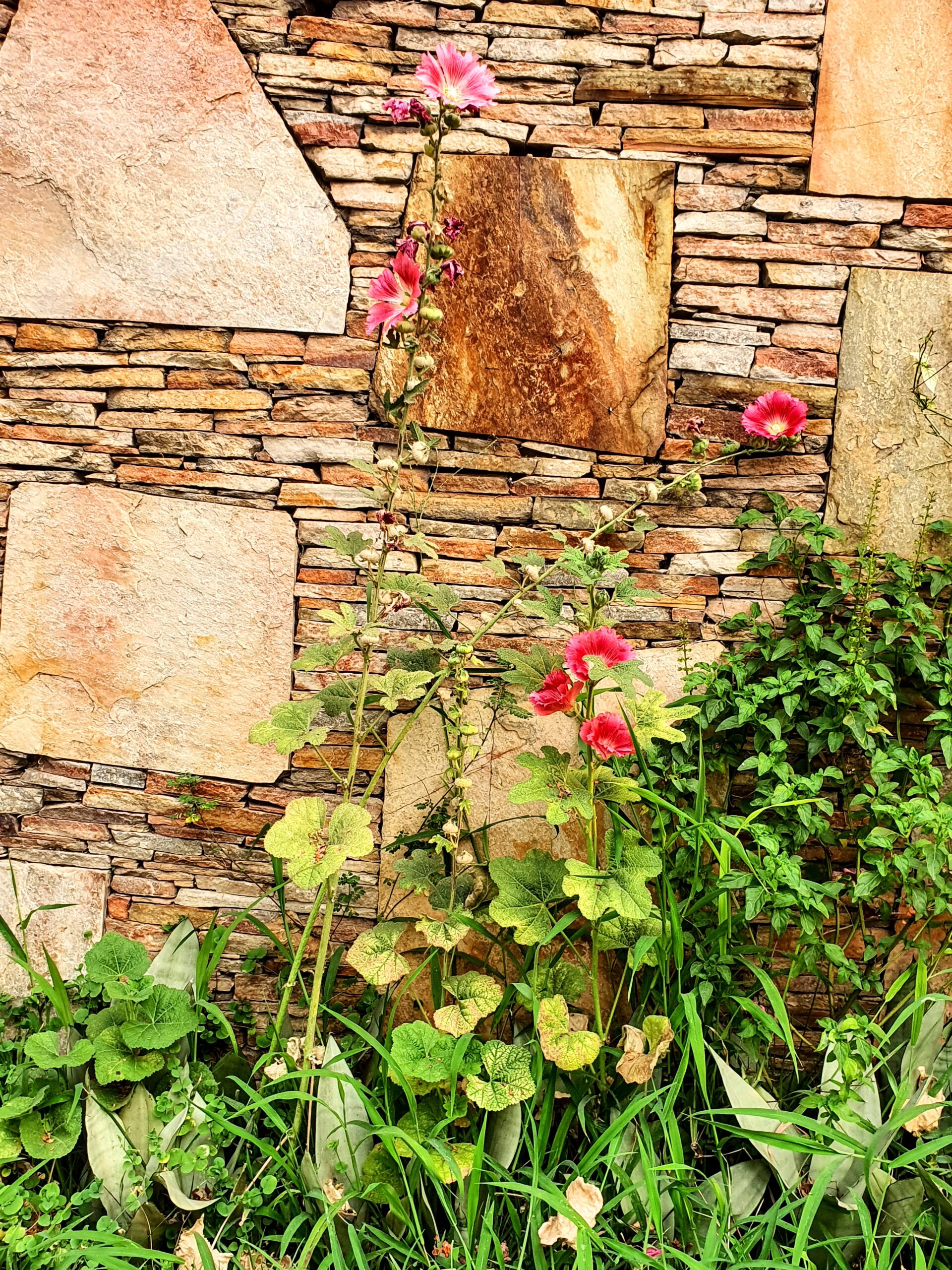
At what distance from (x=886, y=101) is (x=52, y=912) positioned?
100 inches

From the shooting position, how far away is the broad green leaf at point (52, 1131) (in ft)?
5.05

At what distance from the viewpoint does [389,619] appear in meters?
1.94

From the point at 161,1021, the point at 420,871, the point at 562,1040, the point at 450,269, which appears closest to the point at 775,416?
the point at 450,269

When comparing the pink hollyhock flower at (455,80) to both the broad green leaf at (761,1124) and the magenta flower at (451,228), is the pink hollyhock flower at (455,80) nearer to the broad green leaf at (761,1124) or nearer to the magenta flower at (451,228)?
the magenta flower at (451,228)

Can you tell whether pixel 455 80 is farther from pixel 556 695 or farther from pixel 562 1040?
pixel 562 1040

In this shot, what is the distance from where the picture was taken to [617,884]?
1489mm

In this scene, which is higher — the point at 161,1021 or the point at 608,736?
the point at 608,736

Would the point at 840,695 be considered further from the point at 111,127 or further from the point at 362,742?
the point at 111,127

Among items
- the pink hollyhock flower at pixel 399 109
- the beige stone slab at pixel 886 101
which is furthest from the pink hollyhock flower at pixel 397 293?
the beige stone slab at pixel 886 101

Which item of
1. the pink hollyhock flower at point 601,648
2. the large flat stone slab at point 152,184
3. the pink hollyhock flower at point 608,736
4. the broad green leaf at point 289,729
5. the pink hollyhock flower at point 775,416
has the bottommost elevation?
the broad green leaf at point 289,729

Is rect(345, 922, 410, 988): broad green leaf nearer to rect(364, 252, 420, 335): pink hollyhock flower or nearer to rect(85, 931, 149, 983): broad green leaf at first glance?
rect(85, 931, 149, 983): broad green leaf

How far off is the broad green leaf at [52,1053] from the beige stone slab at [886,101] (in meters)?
2.24

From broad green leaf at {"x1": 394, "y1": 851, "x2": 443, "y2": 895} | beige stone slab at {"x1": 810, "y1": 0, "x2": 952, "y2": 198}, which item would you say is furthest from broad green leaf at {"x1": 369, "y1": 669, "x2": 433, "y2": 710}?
beige stone slab at {"x1": 810, "y1": 0, "x2": 952, "y2": 198}

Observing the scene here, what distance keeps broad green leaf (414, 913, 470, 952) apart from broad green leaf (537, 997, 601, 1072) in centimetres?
20
